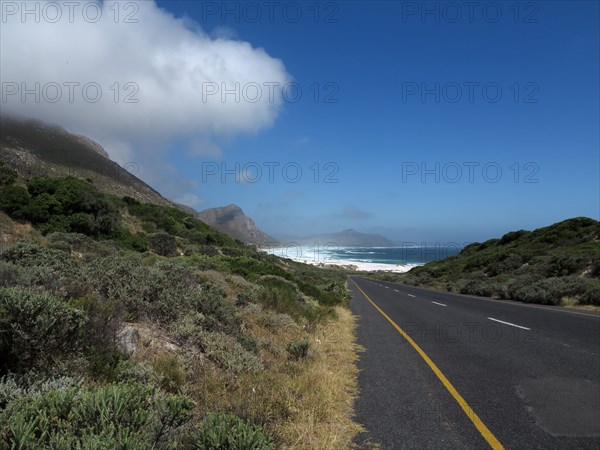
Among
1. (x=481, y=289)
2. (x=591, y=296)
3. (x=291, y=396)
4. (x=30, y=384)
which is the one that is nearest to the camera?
(x=30, y=384)

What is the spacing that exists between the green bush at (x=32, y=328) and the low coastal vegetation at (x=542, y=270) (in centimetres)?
2122

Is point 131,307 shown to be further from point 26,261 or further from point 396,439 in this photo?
point 396,439

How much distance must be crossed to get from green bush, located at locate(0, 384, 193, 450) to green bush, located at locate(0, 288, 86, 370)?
1036 millimetres

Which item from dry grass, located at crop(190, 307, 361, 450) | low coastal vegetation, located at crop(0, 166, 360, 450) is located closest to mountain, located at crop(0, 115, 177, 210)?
low coastal vegetation, located at crop(0, 166, 360, 450)

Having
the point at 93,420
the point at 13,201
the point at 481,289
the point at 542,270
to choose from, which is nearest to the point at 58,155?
the point at 13,201

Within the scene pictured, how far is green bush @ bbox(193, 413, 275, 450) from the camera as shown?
3.02 meters

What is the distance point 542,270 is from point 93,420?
34.4 metres

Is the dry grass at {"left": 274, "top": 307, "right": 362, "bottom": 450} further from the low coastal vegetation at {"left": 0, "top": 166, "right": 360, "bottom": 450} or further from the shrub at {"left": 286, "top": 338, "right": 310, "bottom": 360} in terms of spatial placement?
the shrub at {"left": 286, "top": 338, "right": 310, "bottom": 360}

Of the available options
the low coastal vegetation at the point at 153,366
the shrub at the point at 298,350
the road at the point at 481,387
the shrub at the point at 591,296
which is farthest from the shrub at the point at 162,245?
the shrub at the point at 591,296

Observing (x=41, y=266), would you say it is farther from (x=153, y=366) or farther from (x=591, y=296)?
(x=591, y=296)

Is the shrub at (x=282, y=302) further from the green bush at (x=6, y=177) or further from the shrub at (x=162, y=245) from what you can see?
the green bush at (x=6, y=177)

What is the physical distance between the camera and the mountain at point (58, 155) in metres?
50.4

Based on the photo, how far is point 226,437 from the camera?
3107mm

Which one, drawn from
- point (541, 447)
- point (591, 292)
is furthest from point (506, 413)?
point (591, 292)
